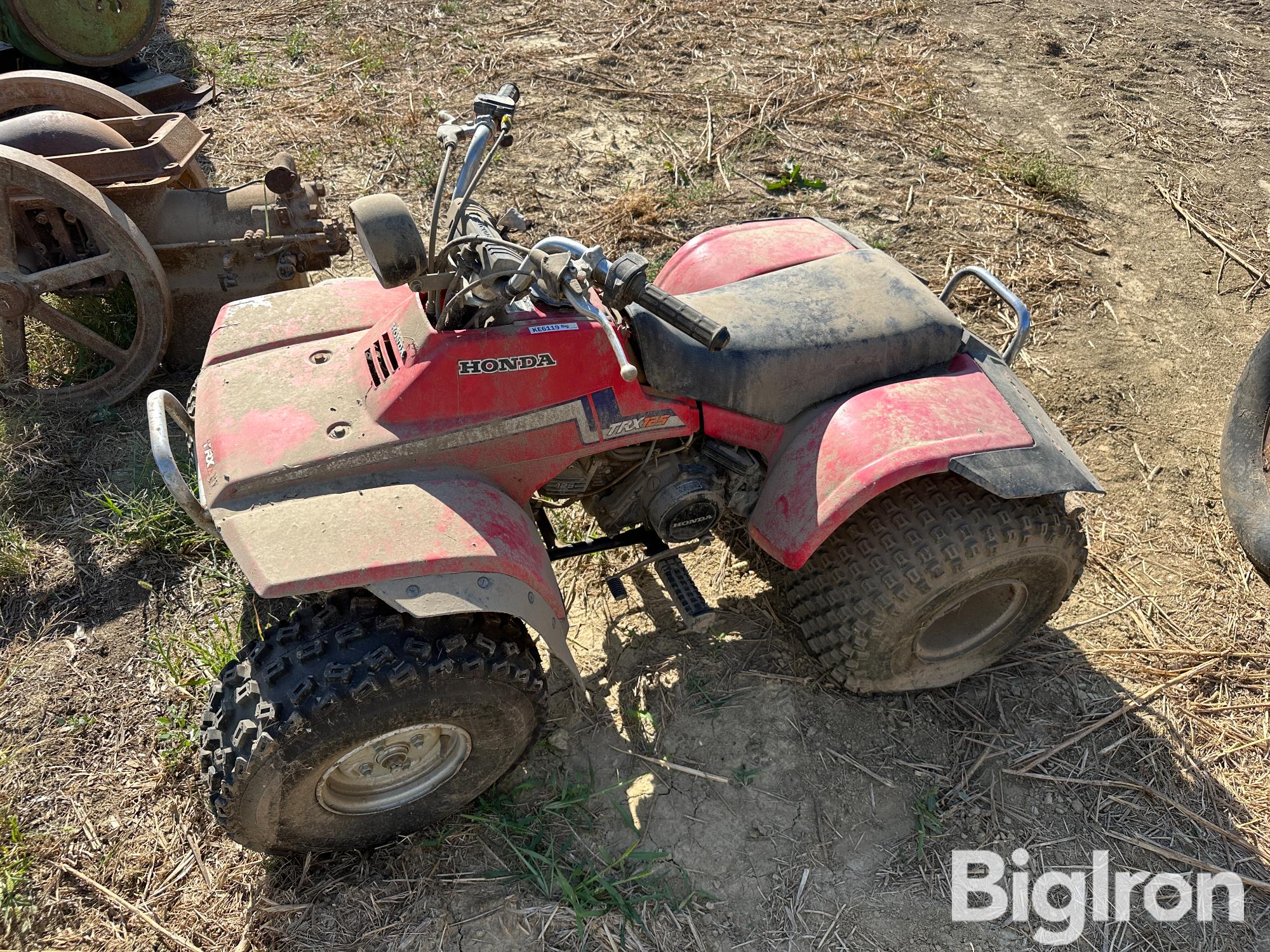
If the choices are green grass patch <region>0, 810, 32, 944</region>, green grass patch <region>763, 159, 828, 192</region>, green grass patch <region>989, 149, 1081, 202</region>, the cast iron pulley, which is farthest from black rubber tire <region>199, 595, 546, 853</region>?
green grass patch <region>989, 149, 1081, 202</region>

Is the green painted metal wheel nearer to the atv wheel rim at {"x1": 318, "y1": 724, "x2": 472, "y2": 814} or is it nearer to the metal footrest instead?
the metal footrest

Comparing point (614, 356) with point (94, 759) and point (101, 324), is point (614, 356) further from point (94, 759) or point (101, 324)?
point (101, 324)

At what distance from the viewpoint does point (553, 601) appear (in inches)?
104

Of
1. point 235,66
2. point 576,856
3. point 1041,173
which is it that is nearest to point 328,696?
point 576,856

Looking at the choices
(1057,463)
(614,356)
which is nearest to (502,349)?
(614,356)

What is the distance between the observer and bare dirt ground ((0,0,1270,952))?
287cm

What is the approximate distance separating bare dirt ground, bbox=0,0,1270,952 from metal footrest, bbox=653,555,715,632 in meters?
0.39

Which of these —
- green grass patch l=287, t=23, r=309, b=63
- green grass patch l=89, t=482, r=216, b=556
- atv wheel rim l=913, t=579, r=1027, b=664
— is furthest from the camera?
green grass patch l=287, t=23, r=309, b=63

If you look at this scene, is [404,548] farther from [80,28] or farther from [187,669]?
[80,28]

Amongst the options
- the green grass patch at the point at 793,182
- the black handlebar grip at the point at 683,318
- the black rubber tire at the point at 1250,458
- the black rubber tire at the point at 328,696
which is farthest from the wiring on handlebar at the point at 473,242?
the green grass patch at the point at 793,182

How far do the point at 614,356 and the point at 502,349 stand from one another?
0.36 m

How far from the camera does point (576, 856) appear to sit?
9.66 feet

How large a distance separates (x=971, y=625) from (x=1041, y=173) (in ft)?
13.5

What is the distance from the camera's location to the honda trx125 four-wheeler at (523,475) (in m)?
2.44
